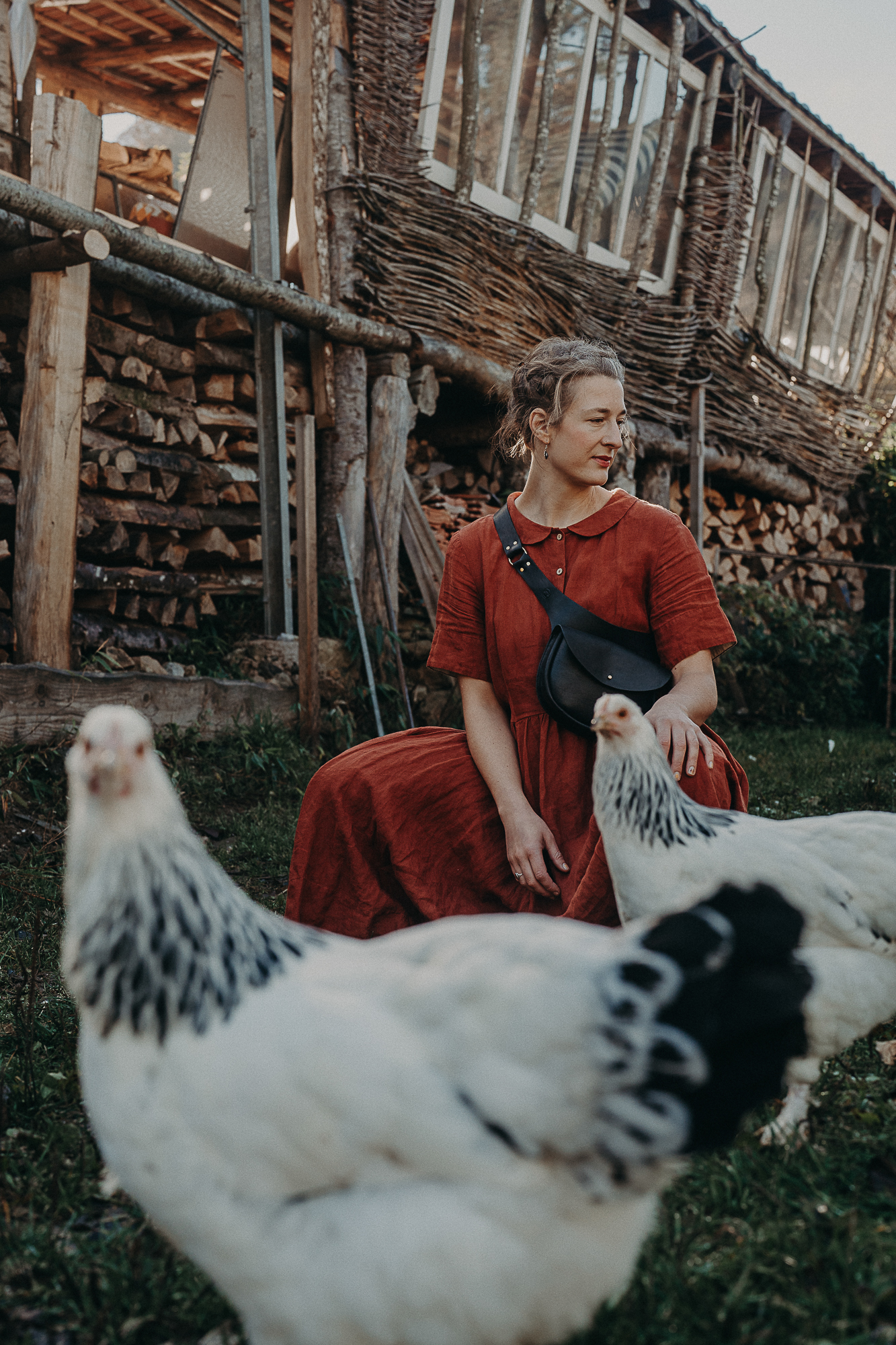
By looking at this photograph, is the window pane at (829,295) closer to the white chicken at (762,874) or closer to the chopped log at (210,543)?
the chopped log at (210,543)

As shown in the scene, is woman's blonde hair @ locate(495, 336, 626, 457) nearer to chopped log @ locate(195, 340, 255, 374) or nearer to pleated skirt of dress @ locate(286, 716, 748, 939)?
pleated skirt of dress @ locate(286, 716, 748, 939)

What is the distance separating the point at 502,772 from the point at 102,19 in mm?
8077

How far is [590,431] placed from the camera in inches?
110

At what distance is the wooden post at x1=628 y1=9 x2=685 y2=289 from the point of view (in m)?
8.88

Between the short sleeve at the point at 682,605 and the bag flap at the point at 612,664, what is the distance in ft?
0.31

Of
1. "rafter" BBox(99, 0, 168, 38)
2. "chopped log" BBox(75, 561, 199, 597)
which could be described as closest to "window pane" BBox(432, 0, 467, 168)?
"rafter" BBox(99, 0, 168, 38)

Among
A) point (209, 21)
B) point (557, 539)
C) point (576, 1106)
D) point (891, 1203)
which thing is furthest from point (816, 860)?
point (209, 21)

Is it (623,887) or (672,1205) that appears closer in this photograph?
(672,1205)

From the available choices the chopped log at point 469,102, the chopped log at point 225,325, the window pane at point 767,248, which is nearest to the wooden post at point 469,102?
the chopped log at point 469,102

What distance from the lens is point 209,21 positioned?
740 cm

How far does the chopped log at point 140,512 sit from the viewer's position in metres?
5.44

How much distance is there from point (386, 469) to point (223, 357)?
130cm

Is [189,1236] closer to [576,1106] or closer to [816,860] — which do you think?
[576,1106]

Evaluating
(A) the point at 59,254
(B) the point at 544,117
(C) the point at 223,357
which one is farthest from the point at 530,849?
(B) the point at 544,117
